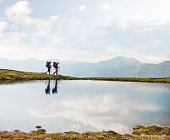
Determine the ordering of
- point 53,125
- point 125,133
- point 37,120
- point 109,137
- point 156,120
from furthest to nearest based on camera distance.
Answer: point 156,120 < point 37,120 < point 53,125 < point 125,133 < point 109,137

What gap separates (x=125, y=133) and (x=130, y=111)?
34.6 feet

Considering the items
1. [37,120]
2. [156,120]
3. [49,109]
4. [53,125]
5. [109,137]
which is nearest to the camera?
[109,137]

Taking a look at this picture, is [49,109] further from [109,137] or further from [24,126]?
[109,137]

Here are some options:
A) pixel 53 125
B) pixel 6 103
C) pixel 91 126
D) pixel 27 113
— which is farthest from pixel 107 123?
pixel 6 103

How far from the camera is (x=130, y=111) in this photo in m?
29.7

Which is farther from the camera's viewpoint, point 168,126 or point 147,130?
point 168,126

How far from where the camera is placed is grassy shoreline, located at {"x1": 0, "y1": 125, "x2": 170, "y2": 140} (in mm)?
16531

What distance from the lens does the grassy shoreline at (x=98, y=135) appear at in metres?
16.5

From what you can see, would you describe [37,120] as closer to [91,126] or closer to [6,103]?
[91,126]

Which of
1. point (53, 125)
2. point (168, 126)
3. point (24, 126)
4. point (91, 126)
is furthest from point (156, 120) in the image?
point (24, 126)

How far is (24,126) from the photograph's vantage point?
20.7 m

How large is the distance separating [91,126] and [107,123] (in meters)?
2.88

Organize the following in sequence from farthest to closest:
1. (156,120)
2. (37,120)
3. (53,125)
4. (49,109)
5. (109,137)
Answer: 1. (49,109)
2. (156,120)
3. (37,120)
4. (53,125)
5. (109,137)

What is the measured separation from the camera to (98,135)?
59.2ft
